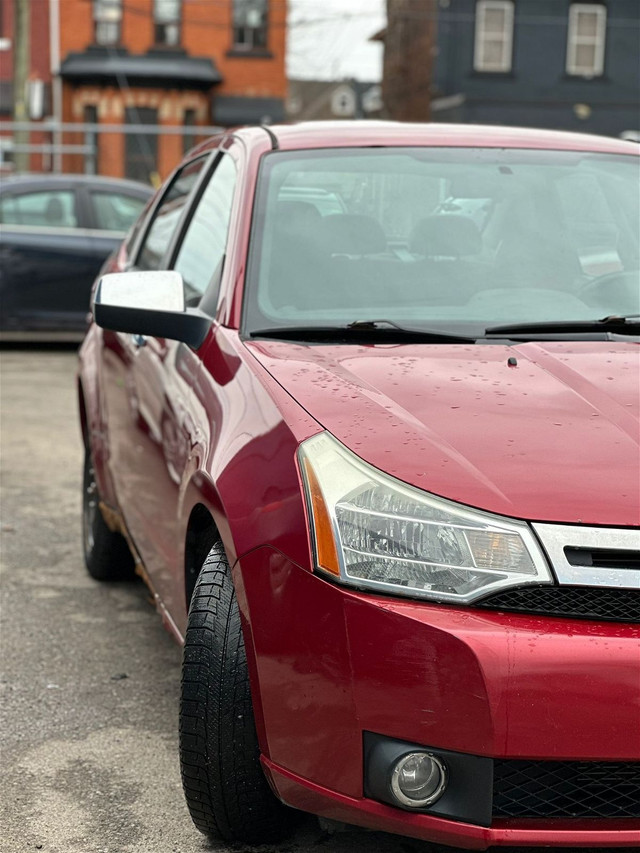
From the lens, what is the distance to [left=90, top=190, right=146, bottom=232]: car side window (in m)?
11.9

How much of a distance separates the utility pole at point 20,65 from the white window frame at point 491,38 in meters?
12.9

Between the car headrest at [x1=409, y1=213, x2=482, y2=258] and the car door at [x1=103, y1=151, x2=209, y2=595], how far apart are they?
0.71m

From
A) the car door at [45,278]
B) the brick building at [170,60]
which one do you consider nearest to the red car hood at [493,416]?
the car door at [45,278]

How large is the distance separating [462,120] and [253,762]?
2995cm

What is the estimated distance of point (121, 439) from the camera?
4125 mm

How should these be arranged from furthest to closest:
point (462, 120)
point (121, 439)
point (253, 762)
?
point (462, 120), point (121, 439), point (253, 762)

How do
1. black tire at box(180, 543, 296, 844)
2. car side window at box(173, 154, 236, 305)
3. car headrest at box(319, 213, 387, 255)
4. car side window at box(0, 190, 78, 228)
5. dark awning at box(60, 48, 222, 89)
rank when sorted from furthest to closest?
dark awning at box(60, 48, 222, 89)
car side window at box(0, 190, 78, 228)
car side window at box(173, 154, 236, 305)
car headrest at box(319, 213, 387, 255)
black tire at box(180, 543, 296, 844)

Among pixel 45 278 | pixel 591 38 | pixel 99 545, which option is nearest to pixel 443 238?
pixel 99 545

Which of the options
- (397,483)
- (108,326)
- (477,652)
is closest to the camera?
(477,652)

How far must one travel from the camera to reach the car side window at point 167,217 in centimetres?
447

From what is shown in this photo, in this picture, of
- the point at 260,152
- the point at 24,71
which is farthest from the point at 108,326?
the point at 24,71

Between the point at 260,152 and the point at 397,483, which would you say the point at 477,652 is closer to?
the point at 397,483

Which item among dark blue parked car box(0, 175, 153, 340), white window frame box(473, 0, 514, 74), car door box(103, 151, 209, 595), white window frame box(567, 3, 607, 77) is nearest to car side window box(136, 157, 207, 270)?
car door box(103, 151, 209, 595)

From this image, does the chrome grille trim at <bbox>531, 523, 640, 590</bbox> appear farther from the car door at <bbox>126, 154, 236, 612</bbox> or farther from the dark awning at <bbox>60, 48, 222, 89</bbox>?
the dark awning at <bbox>60, 48, 222, 89</bbox>
